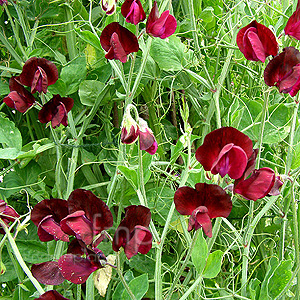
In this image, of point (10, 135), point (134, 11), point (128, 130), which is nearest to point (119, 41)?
point (134, 11)

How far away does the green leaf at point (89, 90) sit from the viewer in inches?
35.2

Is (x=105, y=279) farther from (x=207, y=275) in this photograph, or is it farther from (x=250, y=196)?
(x=250, y=196)

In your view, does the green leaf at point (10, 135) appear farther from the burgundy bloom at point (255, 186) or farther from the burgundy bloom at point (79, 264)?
the burgundy bloom at point (255, 186)

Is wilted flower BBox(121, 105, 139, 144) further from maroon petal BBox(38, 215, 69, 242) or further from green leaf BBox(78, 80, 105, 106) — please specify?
green leaf BBox(78, 80, 105, 106)

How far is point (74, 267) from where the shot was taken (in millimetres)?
504

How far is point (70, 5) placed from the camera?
1.03 meters

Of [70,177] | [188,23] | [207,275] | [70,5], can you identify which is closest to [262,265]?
[207,275]

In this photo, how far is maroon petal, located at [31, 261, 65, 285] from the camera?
0.55 meters

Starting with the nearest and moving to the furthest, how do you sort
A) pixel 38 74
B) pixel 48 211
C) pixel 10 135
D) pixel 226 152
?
pixel 226 152 → pixel 48 211 → pixel 38 74 → pixel 10 135

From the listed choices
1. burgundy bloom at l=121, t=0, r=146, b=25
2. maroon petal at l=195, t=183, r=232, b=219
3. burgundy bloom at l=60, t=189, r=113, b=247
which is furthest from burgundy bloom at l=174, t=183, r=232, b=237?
burgundy bloom at l=121, t=0, r=146, b=25

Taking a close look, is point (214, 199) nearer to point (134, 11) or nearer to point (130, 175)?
point (130, 175)

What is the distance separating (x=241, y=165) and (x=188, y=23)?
2.02 ft

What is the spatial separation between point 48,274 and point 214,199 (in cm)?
27

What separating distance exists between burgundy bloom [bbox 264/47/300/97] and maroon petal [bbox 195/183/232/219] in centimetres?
20
